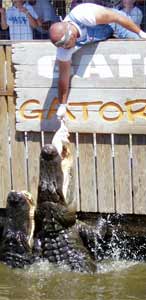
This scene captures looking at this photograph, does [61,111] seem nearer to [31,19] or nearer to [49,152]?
[49,152]

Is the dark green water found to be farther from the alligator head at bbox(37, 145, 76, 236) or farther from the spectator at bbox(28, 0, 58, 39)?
the spectator at bbox(28, 0, 58, 39)

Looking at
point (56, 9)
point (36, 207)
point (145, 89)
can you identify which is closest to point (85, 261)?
point (36, 207)

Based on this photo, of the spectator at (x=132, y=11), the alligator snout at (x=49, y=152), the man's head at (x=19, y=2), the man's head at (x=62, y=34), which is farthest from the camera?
the man's head at (x=19, y=2)

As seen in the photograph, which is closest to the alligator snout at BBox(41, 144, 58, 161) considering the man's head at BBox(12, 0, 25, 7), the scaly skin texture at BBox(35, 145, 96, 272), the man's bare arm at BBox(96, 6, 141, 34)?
the scaly skin texture at BBox(35, 145, 96, 272)

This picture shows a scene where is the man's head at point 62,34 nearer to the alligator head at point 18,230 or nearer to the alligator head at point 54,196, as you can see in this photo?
the alligator head at point 54,196

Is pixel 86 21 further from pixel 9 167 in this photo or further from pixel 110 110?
pixel 9 167

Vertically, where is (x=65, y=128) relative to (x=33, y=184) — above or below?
above

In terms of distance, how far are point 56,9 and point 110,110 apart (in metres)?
2.06

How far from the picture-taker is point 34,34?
7457 millimetres

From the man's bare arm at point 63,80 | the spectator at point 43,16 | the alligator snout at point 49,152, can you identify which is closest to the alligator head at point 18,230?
the alligator snout at point 49,152

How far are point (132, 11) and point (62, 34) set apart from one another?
1340mm

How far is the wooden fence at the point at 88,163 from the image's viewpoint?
21.1 ft

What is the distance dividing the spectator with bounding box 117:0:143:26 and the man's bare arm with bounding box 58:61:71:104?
1045 mm

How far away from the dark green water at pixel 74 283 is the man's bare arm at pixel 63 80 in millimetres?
1453
